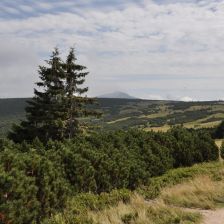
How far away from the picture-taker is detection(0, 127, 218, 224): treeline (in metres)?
10.0

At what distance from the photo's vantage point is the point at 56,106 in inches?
1713

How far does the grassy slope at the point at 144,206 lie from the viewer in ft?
36.1

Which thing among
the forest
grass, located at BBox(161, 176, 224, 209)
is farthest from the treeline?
grass, located at BBox(161, 176, 224, 209)

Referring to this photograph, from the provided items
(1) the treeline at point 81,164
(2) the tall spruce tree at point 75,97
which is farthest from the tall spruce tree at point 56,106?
(1) the treeline at point 81,164

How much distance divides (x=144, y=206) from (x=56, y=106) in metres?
32.0

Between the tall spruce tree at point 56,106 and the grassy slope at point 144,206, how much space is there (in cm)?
2491

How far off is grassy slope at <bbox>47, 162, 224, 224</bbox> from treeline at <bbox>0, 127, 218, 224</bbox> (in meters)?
0.59

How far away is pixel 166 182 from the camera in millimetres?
19781

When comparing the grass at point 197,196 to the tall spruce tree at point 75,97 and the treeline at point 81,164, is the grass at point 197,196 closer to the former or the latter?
the treeline at point 81,164

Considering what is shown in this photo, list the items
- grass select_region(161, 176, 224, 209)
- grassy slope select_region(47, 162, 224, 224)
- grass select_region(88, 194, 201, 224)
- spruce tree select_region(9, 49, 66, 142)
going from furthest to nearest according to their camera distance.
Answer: spruce tree select_region(9, 49, 66, 142), grass select_region(161, 176, 224, 209), grassy slope select_region(47, 162, 224, 224), grass select_region(88, 194, 201, 224)

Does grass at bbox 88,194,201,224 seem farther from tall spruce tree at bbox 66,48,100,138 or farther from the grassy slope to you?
tall spruce tree at bbox 66,48,100,138

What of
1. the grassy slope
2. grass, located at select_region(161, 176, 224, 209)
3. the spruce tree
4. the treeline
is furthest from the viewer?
the spruce tree

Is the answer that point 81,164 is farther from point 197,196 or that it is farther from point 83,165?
point 197,196

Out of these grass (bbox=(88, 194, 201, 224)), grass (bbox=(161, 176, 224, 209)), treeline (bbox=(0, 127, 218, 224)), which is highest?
treeline (bbox=(0, 127, 218, 224))
